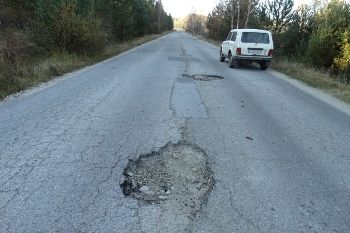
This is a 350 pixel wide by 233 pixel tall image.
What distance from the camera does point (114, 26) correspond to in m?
25.1

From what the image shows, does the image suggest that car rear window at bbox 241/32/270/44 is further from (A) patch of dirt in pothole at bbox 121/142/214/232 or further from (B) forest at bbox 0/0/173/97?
(A) patch of dirt in pothole at bbox 121/142/214/232

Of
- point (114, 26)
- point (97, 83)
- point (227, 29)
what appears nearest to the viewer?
point (97, 83)

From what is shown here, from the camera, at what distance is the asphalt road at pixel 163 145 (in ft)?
8.23

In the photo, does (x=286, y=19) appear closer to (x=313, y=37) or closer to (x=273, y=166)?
(x=313, y=37)

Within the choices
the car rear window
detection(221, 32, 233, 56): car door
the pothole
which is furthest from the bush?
the car rear window

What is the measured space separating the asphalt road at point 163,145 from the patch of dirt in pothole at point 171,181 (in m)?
0.09

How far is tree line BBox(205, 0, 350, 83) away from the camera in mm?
Result: 15203

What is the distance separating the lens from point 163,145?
406 centimetres

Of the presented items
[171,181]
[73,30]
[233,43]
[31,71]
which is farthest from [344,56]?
[171,181]

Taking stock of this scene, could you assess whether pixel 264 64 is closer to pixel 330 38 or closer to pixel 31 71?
pixel 330 38

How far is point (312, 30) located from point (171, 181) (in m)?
19.7

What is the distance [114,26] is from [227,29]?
17491mm

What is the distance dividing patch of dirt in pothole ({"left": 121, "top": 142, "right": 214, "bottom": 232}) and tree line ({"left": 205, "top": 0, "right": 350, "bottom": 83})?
1039 cm

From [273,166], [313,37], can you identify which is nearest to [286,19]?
[313,37]
